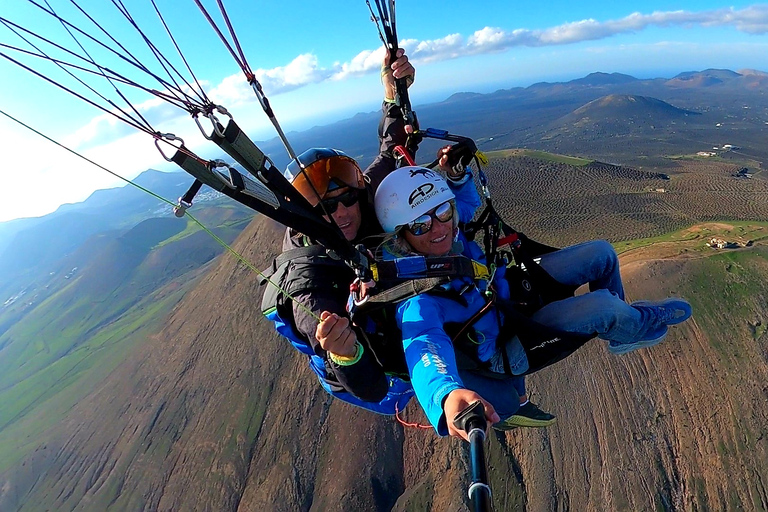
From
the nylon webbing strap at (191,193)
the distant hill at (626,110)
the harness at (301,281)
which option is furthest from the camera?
the distant hill at (626,110)

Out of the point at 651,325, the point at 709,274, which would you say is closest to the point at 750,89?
the point at 709,274

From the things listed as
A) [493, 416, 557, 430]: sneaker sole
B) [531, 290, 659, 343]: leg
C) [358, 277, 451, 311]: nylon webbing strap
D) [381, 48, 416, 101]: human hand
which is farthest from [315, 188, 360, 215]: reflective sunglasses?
[493, 416, 557, 430]: sneaker sole

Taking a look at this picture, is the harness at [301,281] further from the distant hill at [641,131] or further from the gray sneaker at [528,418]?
the distant hill at [641,131]

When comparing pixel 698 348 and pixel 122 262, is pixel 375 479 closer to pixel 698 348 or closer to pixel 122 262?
pixel 698 348

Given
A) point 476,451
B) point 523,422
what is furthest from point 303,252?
point 523,422

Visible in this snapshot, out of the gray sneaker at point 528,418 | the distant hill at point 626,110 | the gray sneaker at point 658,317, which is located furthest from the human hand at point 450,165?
the distant hill at point 626,110
